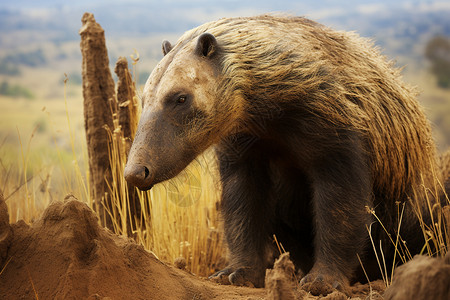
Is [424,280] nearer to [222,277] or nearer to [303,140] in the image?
[303,140]

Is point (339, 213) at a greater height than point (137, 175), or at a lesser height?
lesser

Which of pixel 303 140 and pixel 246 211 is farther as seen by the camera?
pixel 246 211

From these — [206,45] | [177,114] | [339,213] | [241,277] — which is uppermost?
[206,45]

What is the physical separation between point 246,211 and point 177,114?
A: 135 cm

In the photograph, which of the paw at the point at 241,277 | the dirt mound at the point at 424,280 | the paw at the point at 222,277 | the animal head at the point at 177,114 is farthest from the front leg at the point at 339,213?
the dirt mound at the point at 424,280

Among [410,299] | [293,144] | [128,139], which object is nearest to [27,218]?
[128,139]

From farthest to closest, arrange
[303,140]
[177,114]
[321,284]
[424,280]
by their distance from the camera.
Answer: [303,140] < [321,284] < [177,114] < [424,280]

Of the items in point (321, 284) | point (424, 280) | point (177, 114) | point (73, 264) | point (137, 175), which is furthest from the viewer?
point (321, 284)

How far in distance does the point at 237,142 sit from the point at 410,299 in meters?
2.31

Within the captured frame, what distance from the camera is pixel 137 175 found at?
3389mm

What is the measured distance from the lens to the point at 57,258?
9.96 feet

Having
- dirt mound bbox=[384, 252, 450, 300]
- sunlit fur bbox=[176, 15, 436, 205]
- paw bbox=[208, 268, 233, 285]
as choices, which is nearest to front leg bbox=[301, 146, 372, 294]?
sunlit fur bbox=[176, 15, 436, 205]

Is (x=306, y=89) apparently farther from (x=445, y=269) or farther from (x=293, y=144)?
(x=445, y=269)

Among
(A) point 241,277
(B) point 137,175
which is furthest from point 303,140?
(B) point 137,175
